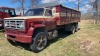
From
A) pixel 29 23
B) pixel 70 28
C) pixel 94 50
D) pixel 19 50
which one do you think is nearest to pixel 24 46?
pixel 19 50

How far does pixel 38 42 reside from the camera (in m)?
7.65

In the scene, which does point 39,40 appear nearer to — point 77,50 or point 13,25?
point 13,25

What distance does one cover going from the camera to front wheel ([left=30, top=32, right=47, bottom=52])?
7284mm

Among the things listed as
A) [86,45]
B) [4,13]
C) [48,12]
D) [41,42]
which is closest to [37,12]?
[48,12]

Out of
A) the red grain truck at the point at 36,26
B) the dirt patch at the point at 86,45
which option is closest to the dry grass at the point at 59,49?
the dirt patch at the point at 86,45

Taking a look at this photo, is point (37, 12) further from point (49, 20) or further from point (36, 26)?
point (36, 26)

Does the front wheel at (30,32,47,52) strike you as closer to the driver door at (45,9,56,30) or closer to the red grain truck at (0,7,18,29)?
the driver door at (45,9,56,30)

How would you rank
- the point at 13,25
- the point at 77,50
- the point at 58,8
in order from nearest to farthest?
the point at 13,25, the point at 77,50, the point at 58,8

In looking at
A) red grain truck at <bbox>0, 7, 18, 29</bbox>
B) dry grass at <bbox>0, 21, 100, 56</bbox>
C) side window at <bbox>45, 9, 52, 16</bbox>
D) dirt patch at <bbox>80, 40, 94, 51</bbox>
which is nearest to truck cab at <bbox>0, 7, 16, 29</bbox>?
red grain truck at <bbox>0, 7, 18, 29</bbox>

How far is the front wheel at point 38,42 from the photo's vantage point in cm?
728

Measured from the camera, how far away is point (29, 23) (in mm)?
7004

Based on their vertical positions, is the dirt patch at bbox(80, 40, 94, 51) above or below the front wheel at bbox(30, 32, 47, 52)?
below

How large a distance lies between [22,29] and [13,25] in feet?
2.44

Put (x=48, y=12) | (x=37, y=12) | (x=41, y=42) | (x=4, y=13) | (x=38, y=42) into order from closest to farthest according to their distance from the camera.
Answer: (x=38, y=42), (x=41, y=42), (x=37, y=12), (x=48, y=12), (x=4, y=13)
